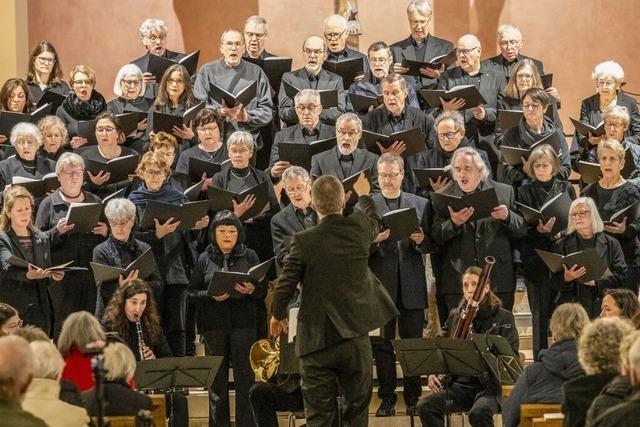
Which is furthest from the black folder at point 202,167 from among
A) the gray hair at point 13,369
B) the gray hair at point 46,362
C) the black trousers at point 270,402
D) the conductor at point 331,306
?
the gray hair at point 13,369

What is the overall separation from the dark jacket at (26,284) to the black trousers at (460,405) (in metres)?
2.32

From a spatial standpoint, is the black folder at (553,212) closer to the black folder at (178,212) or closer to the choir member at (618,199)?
the choir member at (618,199)

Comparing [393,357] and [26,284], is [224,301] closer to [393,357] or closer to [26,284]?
[393,357]

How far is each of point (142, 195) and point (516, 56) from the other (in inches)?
126

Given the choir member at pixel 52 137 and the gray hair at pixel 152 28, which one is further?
the gray hair at pixel 152 28

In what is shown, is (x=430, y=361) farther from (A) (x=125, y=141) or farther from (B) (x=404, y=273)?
(A) (x=125, y=141)


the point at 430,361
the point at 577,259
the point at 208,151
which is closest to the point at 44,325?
the point at 208,151

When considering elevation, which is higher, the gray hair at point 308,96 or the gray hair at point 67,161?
the gray hair at point 308,96

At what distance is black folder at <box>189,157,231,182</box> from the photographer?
30.0 feet

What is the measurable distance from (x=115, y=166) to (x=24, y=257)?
0.95 metres

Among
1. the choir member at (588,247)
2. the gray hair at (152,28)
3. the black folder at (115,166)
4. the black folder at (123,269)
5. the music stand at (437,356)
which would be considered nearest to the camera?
the music stand at (437,356)

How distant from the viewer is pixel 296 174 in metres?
8.62

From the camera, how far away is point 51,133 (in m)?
9.38

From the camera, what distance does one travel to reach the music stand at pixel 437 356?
7559 millimetres
